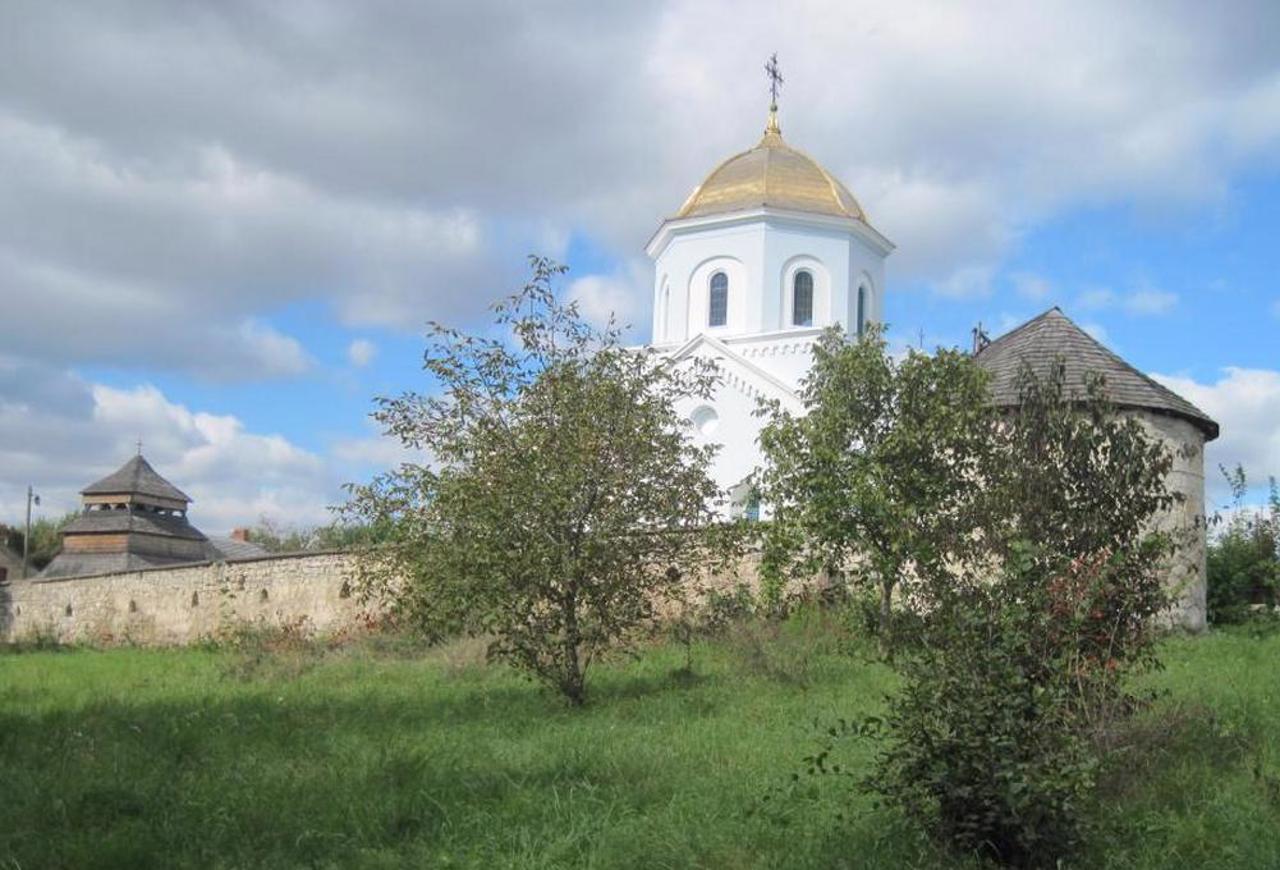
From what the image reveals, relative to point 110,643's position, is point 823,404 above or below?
above

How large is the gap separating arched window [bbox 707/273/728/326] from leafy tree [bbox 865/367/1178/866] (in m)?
19.9

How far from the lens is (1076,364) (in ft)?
56.1

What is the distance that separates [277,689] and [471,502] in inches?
174

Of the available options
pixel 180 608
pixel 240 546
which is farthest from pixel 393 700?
pixel 240 546

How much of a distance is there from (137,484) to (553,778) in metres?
39.4

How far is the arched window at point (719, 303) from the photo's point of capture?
2830 cm

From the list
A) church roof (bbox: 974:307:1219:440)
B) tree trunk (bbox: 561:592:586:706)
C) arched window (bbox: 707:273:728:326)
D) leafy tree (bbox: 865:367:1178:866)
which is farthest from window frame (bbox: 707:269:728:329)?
leafy tree (bbox: 865:367:1178:866)

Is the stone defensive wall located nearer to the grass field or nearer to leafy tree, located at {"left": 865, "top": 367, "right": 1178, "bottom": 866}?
the grass field

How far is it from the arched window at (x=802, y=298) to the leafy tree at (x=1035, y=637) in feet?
64.6

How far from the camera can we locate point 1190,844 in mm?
6590

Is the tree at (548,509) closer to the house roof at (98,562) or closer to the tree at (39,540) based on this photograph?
the house roof at (98,562)

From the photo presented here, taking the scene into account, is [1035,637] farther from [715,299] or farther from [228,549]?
[228,549]

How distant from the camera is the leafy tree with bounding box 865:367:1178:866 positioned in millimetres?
6219

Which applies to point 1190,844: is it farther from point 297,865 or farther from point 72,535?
point 72,535
